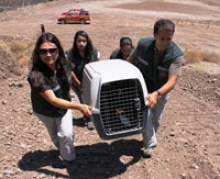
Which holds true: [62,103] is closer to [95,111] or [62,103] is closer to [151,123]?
[95,111]

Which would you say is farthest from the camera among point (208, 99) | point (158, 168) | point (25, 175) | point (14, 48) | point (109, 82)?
point (14, 48)

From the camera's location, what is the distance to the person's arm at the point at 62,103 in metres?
3.24

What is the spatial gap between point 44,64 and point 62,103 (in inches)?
18.9

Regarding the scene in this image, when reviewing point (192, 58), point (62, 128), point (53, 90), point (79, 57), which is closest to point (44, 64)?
point (53, 90)

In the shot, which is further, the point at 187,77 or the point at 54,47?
the point at 187,77

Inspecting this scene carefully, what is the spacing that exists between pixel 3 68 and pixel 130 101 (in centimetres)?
418

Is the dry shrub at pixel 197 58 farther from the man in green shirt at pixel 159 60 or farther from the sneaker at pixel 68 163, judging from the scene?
the sneaker at pixel 68 163

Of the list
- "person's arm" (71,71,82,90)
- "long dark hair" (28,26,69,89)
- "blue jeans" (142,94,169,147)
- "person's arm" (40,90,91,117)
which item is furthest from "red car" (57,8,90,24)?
"person's arm" (40,90,91,117)

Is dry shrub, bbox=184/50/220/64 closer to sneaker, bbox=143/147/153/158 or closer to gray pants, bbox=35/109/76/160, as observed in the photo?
sneaker, bbox=143/147/153/158

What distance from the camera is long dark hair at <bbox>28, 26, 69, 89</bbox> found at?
3.43 m

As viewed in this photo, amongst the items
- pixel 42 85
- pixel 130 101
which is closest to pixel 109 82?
pixel 130 101

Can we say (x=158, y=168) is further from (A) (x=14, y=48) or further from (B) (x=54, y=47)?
(A) (x=14, y=48)

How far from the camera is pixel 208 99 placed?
265 inches

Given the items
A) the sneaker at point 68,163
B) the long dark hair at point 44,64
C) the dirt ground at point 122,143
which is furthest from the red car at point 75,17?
the long dark hair at point 44,64
